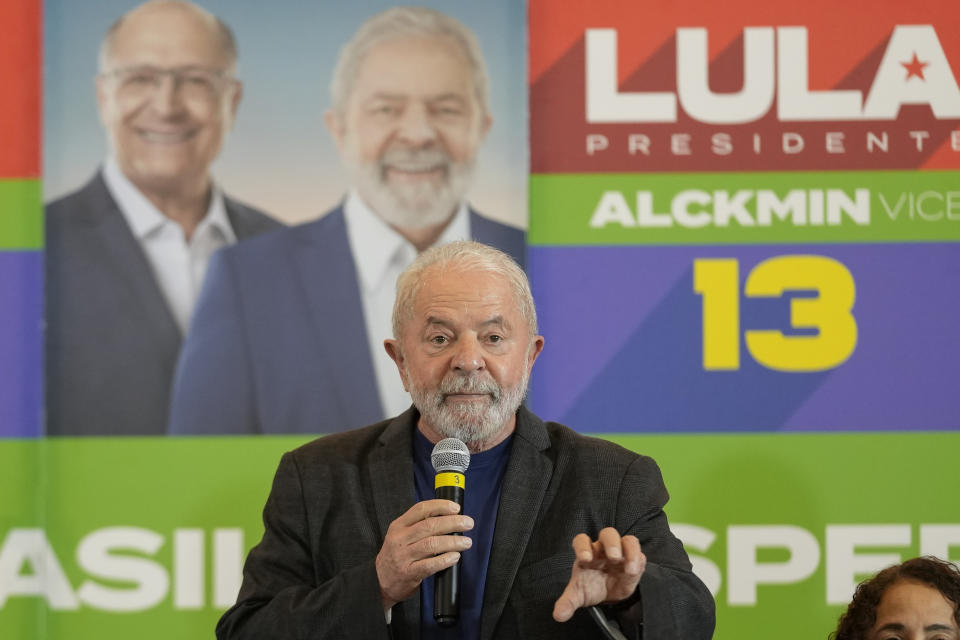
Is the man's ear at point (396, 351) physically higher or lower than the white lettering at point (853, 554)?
higher

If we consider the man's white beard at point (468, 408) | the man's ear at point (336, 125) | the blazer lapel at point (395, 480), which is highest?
the man's ear at point (336, 125)

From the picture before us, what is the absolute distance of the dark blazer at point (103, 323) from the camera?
3490 millimetres

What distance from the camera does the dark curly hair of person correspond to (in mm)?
2639

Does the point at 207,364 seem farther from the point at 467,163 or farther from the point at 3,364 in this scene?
the point at 467,163

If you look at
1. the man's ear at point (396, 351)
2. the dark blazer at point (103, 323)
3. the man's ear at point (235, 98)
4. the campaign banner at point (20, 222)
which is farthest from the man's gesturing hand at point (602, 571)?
the campaign banner at point (20, 222)

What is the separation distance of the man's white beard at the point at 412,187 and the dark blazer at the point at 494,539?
124cm

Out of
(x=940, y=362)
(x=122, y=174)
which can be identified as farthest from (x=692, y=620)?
(x=122, y=174)

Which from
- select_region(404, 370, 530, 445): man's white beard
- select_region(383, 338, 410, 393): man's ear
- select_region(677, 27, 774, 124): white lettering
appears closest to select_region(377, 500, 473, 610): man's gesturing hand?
select_region(404, 370, 530, 445): man's white beard

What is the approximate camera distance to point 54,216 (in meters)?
3.52

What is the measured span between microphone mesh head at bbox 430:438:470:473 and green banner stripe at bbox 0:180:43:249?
199cm

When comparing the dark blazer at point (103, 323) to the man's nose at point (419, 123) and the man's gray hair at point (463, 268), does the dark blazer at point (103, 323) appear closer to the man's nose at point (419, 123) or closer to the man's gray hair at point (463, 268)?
the man's nose at point (419, 123)

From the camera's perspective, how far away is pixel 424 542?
192cm

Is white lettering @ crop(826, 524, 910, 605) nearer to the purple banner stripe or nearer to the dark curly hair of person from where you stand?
the dark curly hair of person

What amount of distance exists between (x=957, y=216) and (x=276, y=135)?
7.11ft
